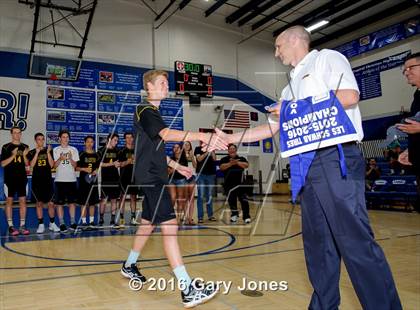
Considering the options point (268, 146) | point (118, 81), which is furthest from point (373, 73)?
point (118, 81)

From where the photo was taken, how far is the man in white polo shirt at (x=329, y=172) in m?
1.59

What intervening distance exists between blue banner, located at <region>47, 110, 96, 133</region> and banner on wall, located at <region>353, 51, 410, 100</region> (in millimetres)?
11050

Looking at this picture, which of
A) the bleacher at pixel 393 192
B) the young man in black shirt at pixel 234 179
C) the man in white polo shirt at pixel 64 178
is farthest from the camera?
the bleacher at pixel 393 192

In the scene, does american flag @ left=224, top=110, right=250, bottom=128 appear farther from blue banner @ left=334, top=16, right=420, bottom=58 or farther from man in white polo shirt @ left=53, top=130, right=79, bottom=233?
man in white polo shirt @ left=53, top=130, right=79, bottom=233

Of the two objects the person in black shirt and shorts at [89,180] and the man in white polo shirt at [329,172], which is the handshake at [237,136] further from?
the person in black shirt and shorts at [89,180]

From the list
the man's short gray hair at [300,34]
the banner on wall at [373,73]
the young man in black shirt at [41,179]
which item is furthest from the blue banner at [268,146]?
the man's short gray hair at [300,34]

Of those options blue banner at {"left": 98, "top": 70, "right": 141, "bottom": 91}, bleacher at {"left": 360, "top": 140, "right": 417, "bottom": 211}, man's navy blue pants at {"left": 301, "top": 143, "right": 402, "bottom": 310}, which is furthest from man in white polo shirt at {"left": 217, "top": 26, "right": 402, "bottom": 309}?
blue banner at {"left": 98, "top": 70, "right": 141, "bottom": 91}

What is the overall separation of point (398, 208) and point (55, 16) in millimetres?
12258

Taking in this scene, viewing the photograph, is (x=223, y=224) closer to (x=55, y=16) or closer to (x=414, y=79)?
(x=414, y=79)

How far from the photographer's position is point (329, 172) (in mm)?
1708

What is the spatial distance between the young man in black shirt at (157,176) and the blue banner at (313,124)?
838 mm

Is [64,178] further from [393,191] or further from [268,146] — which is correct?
[268,146]

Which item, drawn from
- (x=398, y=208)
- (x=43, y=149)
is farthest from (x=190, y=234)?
(x=398, y=208)

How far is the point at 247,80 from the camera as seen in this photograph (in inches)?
624
